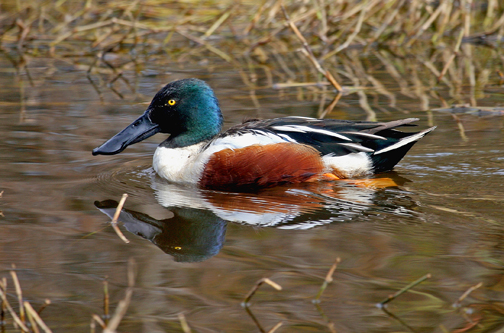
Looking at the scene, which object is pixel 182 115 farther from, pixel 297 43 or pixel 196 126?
pixel 297 43

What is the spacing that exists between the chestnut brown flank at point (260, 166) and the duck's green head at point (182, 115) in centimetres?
56

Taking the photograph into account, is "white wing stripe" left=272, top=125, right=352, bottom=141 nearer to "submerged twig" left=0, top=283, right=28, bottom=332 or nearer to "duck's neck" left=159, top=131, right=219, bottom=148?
"duck's neck" left=159, top=131, right=219, bottom=148

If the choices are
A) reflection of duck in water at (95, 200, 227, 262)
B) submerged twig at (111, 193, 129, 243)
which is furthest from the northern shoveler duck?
submerged twig at (111, 193, 129, 243)

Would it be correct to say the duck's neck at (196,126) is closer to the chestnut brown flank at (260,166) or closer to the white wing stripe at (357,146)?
the chestnut brown flank at (260,166)

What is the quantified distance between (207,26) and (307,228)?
8.47m

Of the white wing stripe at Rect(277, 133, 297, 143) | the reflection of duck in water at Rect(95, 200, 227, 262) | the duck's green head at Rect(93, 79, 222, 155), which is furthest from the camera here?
the duck's green head at Rect(93, 79, 222, 155)

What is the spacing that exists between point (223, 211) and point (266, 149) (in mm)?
761

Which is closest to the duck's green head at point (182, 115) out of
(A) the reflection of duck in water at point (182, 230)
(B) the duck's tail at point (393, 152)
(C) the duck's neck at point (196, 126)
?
(C) the duck's neck at point (196, 126)

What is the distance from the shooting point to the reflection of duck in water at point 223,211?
157 inches

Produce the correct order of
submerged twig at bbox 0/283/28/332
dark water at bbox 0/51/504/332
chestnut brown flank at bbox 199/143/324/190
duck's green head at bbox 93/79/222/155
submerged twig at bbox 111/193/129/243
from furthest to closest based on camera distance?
duck's green head at bbox 93/79/222/155 → chestnut brown flank at bbox 199/143/324/190 → submerged twig at bbox 111/193/129/243 → dark water at bbox 0/51/504/332 → submerged twig at bbox 0/283/28/332

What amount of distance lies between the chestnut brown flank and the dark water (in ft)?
0.47

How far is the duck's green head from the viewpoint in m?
5.61

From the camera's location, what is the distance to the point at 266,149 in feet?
16.8

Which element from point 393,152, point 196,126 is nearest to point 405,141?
point 393,152
